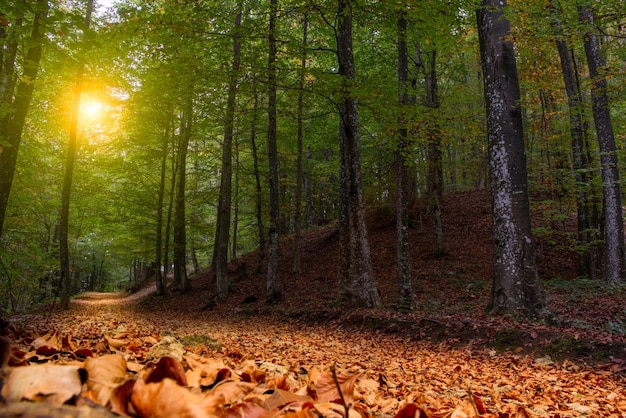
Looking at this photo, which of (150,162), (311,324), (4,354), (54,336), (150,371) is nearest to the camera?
(4,354)

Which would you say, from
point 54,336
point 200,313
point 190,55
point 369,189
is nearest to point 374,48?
point 369,189

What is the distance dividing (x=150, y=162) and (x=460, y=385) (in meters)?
18.2

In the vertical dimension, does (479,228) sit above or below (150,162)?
below

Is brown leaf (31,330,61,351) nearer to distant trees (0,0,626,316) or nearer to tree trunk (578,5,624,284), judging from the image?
distant trees (0,0,626,316)

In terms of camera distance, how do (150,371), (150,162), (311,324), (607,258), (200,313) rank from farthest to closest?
(150,162), (200,313), (607,258), (311,324), (150,371)

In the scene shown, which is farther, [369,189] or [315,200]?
[315,200]

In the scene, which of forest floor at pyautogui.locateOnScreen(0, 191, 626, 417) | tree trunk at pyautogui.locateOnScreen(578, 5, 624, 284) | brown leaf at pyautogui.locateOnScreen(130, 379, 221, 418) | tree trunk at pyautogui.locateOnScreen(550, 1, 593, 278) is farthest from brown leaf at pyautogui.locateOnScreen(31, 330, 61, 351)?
tree trunk at pyautogui.locateOnScreen(550, 1, 593, 278)

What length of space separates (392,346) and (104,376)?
5.93 m

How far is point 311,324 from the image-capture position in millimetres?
8703

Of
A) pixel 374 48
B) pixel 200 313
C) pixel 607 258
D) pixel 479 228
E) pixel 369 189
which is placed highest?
pixel 374 48

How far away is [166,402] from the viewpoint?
0.87 meters

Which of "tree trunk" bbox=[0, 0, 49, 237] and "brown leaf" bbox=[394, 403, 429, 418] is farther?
"tree trunk" bbox=[0, 0, 49, 237]

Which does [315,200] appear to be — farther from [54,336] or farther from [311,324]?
[54,336]

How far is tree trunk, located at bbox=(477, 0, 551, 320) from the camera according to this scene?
659 cm
